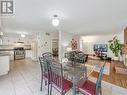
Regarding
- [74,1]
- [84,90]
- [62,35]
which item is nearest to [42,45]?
[62,35]

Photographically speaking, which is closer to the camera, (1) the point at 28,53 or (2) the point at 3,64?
(2) the point at 3,64

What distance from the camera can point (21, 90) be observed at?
3.08 m

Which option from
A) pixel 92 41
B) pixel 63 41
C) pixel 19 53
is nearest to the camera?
pixel 63 41

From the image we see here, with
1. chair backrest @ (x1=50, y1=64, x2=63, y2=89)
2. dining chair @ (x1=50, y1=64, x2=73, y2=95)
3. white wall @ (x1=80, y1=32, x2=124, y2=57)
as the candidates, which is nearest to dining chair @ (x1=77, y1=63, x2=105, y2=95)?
dining chair @ (x1=50, y1=64, x2=73, y2=95)

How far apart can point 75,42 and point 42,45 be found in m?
2.75

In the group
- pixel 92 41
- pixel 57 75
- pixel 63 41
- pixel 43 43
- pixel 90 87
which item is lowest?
pixel 90 87

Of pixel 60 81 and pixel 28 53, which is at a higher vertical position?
pixel 28 53

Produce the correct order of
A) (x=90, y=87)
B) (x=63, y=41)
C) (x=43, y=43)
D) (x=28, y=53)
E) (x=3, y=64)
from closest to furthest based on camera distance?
(x=90, y=87) < (x=3, y=64) < (x=63, y=41) < (x=43, y=43) < (x=28, y=53)

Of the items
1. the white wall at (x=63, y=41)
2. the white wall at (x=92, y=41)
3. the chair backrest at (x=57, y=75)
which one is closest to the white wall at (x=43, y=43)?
the white wall at (x=63, y=41)

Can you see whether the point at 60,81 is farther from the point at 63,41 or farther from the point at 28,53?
the point at 28,53

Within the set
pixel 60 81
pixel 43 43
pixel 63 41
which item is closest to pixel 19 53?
pixel 43 43

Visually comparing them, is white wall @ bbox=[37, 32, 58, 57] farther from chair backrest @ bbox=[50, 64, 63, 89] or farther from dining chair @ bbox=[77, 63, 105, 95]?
dining chair @ bbox=[77, 63, 105, 95]

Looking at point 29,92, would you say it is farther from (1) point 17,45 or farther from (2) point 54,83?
(1) point 17,45

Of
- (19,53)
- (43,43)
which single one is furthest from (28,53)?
(43,43)
